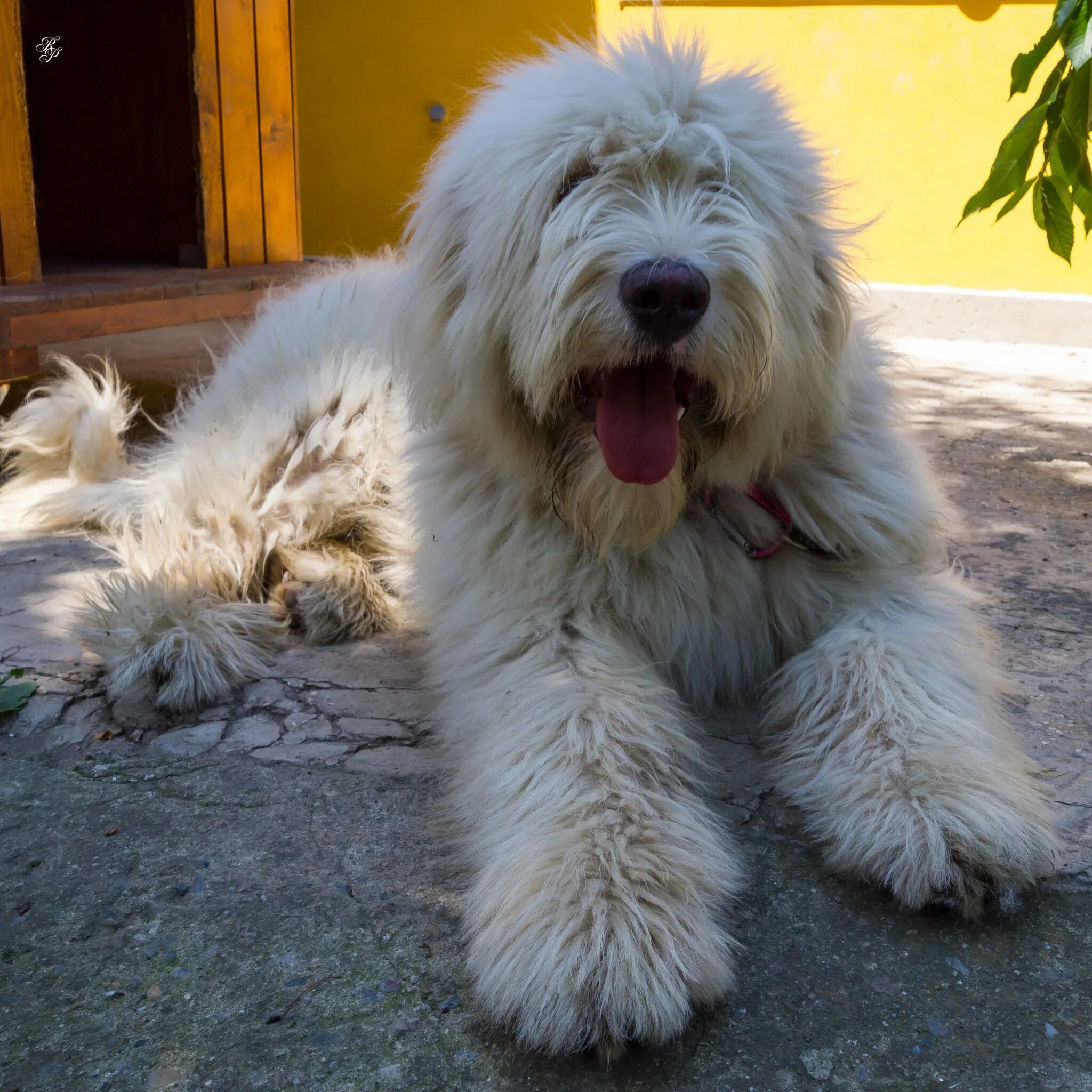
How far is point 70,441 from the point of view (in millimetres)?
4480

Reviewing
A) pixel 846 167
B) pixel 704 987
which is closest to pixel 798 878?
pixel 704 987

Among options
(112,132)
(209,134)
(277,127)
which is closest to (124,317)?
(209,134)

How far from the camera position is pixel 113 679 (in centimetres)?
287

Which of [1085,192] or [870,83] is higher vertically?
[870,83]

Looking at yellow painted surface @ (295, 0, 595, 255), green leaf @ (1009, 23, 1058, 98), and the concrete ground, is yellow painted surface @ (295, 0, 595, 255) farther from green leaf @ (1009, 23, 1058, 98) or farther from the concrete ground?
the concrete ground

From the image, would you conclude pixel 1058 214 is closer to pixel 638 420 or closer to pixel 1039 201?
pixel 1039 201

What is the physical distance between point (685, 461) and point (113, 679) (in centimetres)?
157

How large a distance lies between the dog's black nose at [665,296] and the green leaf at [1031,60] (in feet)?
6.03

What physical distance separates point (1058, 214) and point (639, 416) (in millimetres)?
2138

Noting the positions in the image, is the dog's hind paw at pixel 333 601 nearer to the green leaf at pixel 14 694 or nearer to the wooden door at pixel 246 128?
the green leaf at pixel 14 694

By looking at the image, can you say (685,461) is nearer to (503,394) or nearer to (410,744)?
(503,394)

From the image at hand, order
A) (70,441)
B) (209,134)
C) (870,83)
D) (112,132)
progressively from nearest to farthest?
(70,441), (209,134), (112,132), (870,83)

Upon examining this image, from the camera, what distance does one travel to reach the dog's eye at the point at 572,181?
2291 millimetres

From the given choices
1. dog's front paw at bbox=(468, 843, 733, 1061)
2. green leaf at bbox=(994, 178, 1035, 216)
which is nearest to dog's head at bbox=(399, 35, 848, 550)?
dog's front paw at bbox=(468, 843, 733, 1061)
